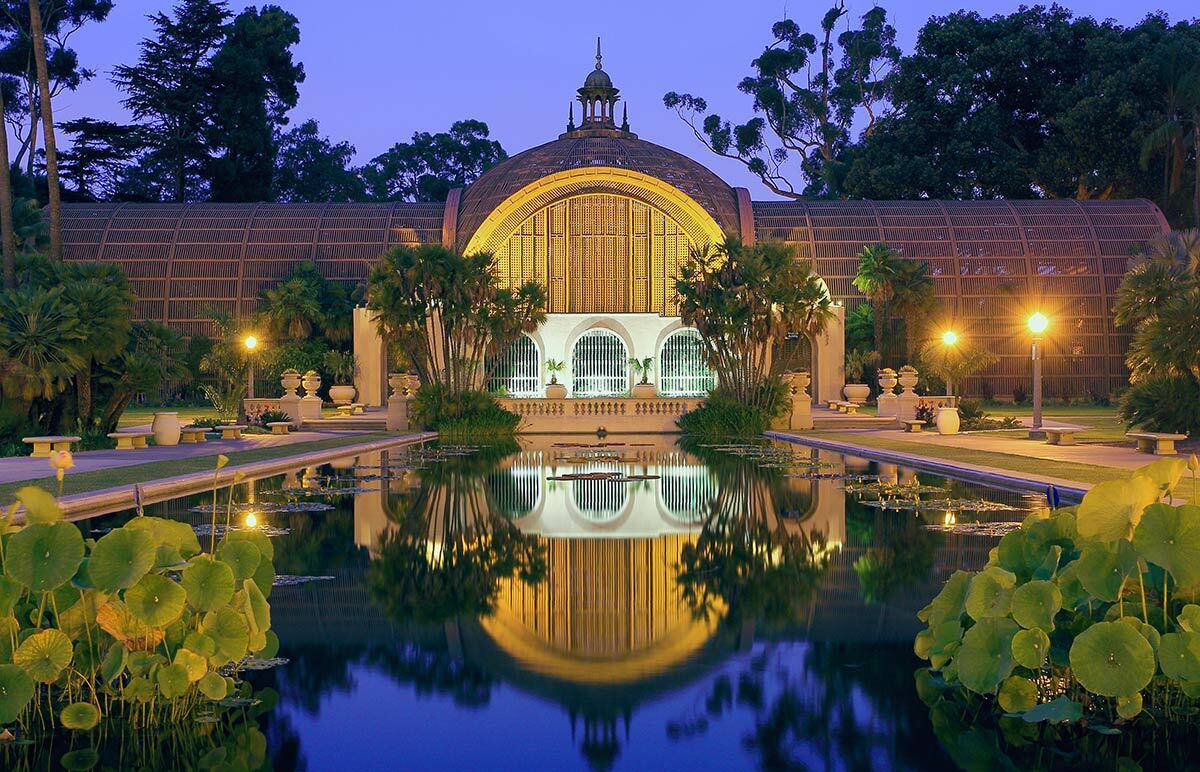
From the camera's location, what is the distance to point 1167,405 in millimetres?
28422

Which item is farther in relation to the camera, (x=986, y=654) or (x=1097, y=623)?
(x=986, y=654)

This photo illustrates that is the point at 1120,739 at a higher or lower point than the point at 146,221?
lower

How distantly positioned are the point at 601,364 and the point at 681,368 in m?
3.12

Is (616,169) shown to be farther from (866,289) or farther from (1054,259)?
(1054,259)

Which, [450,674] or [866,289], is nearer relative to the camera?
[450,674]

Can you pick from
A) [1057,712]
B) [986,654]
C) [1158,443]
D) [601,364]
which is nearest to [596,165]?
[601,364]

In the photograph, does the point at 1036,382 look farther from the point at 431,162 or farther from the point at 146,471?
the point at 431,162

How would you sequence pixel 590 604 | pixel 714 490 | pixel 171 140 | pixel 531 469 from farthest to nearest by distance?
pixel 171 140, pixel 531 469, pixel 714 490, pixel 590 604

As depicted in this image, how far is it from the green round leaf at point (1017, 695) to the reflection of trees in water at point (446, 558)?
4.30 metres

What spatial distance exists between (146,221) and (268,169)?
15.7m

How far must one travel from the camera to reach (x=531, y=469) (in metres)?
25.7

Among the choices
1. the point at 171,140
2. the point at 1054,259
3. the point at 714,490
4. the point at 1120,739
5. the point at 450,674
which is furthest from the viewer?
the point at 171,140

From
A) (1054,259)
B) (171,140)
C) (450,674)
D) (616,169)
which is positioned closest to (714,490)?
(450,674)

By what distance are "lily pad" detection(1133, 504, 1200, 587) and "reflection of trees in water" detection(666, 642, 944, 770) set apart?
1.55 m
